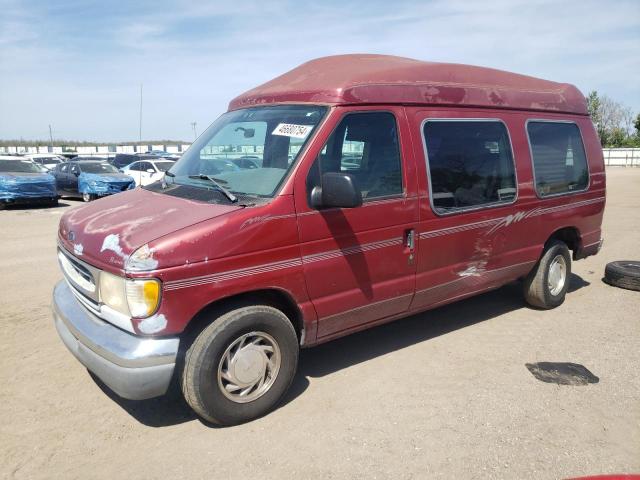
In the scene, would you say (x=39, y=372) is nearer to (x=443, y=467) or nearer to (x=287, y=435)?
(x=287, y=435)

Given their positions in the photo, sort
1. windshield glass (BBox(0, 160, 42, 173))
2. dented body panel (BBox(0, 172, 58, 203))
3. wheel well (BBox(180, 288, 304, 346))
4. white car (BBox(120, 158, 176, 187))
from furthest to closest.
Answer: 1. white car (BBox(120, 158, 176, 187))
2. windshield glass (BBox(0, 160, 42, 173))
3. dented body panel (BBox(0, 172, 58, 203))
4. wheel well (BBox(180, 288, 304, 346))

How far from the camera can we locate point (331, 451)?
124 inches

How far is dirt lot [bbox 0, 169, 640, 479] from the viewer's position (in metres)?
3.03

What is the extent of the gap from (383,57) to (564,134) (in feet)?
7.39

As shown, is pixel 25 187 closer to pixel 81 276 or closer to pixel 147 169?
pixel 147 169

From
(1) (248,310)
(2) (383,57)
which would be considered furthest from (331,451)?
(2) (383,57)

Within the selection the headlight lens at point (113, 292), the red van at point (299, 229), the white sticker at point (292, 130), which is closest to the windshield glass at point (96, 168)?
the red van at point (299, 229)

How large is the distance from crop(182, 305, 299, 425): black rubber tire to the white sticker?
3.99 feet

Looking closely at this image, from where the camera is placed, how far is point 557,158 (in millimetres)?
5461

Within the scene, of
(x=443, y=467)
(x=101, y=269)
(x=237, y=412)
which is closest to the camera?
(x=443, y=467)

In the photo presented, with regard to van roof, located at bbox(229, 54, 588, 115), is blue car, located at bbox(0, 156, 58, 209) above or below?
below

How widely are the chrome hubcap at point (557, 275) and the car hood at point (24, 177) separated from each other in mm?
14763

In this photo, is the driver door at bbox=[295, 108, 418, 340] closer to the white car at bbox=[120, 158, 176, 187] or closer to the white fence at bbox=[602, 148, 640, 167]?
the white car at bbox=[120, 158, 176, 187]

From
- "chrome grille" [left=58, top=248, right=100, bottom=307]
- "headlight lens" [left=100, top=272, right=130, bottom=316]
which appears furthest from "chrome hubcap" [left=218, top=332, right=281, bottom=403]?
"chrome grille" [left=58, top=248, right=100, bottom=307]
